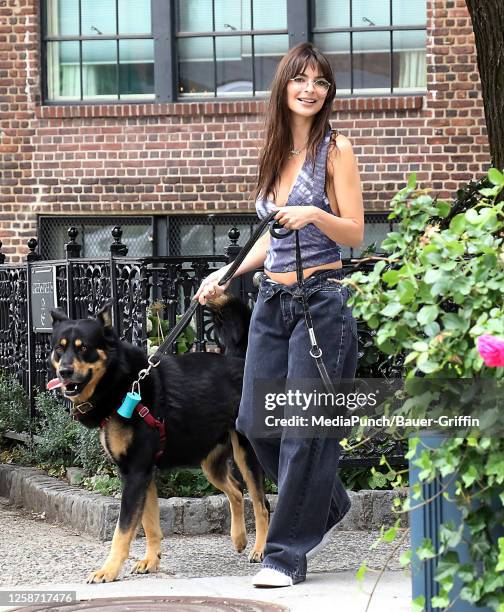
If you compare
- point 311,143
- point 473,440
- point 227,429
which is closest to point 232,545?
Result: point 227,429

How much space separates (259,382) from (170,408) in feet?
3.02

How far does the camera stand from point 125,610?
190 inches

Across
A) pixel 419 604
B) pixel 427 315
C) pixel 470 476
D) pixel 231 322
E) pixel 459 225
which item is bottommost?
pixel 419 604

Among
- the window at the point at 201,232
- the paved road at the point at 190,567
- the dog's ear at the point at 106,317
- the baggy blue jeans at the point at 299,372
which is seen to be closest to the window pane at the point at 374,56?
the window at the point at 201,232

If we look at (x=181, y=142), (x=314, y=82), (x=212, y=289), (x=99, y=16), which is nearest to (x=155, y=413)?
(x=212, y=289)

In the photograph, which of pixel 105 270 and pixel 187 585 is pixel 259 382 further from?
pixel 105 270

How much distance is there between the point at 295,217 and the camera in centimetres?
474

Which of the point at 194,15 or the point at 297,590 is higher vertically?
the point at 194,15

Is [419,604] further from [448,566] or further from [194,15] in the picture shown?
[194,15]

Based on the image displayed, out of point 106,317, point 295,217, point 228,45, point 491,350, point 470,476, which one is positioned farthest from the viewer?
point 228,45

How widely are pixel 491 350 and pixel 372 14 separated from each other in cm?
1058

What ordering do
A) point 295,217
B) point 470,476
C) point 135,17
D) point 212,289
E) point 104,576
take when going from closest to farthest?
point 470,476
point 295,217
point 212,289
point 104,576
point 135,17

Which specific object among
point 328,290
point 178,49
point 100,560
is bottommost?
point 100,560

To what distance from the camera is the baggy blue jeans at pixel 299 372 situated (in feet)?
16.5
